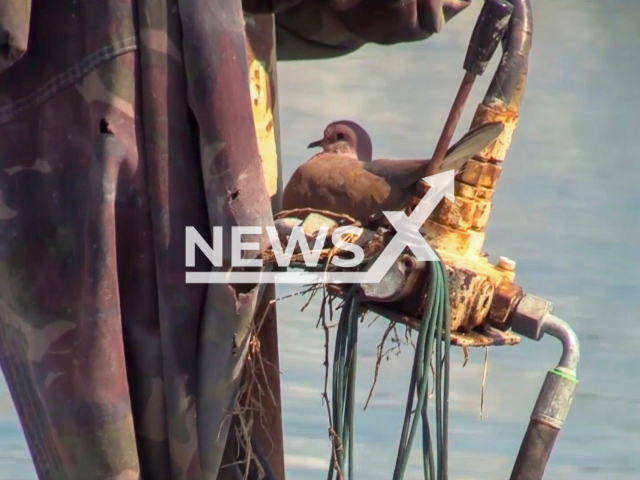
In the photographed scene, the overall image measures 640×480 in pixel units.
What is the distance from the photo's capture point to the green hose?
1.21 m

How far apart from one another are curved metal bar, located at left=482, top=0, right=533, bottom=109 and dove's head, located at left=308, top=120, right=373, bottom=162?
9.9 inches

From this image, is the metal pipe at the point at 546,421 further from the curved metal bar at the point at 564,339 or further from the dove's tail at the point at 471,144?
the dove's tail at the point at 471,144

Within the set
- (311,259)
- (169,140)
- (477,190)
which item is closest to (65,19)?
(169,140)

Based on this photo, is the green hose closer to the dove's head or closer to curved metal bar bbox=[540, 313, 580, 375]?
curved metal bar bbox=[540, 313, 580, 375]

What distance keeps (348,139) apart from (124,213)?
1.21 ft

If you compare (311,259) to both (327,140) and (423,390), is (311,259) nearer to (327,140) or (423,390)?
(423,390)

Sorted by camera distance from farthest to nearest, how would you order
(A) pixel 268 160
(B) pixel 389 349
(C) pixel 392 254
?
(A) pixel 268 160, (B) pixel 389 349, (C) pixel 392 254

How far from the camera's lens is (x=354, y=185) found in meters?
1.37

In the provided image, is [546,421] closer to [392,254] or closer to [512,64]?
[392,254]

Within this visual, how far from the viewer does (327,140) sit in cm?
152

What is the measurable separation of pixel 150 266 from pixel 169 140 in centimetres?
12

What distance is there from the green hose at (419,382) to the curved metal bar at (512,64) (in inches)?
7.3

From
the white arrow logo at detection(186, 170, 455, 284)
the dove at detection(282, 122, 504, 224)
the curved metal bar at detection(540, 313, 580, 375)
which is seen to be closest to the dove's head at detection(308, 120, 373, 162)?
the dove at detection(282, 122, 504, 224)

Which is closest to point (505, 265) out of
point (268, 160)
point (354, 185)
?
point (354, 185)
